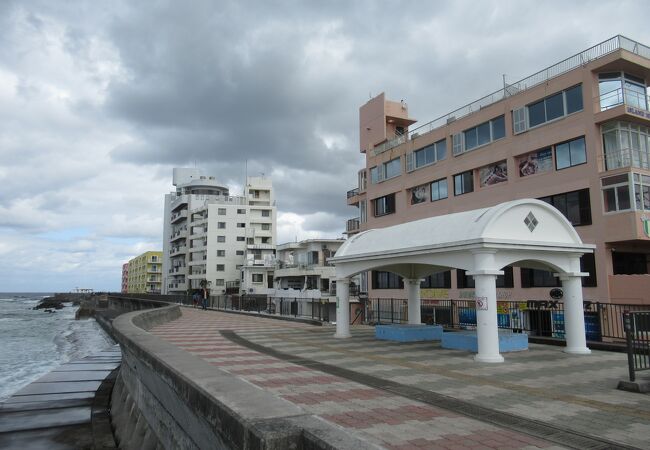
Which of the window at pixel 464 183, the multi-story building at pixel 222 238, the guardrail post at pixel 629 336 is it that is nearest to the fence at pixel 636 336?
the guardrail post at pixel 629 336

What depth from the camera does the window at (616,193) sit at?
23734 millimetres

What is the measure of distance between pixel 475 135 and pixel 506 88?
147 inches

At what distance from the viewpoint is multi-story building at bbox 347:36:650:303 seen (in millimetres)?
24062

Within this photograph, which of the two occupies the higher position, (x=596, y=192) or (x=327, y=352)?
(x=596, y=192)

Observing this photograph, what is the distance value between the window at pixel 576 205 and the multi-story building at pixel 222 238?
5266 centimetres

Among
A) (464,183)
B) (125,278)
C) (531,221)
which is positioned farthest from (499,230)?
(125,278)

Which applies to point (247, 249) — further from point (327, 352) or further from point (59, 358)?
point (327, 352)

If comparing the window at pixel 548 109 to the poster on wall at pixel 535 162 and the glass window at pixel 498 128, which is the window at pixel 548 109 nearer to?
the glass window at pixel 498 128

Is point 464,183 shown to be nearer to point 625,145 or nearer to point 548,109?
point 548,109

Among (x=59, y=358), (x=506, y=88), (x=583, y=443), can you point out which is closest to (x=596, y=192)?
(x=506, y=88)

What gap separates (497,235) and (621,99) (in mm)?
19073

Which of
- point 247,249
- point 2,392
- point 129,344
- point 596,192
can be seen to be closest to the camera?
point 129,344

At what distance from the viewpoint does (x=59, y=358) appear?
29.7 meters

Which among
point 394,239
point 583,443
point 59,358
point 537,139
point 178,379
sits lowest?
point 59,358
